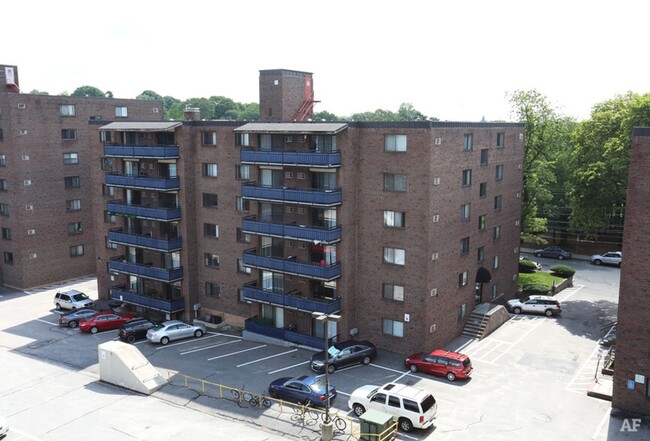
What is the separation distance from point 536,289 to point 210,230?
32192 millimetres

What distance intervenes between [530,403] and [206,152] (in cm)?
3192

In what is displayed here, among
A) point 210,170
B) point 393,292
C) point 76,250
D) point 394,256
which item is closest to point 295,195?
point 394,256

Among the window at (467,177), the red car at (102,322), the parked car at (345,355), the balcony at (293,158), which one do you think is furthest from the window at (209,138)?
the window at (467,177)

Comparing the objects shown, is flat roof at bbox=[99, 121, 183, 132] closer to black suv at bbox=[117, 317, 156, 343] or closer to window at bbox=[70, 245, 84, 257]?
black suv at bbox=[117, 317, 156, 343]

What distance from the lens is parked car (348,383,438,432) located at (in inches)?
1246

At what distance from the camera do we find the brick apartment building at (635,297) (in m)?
31.9

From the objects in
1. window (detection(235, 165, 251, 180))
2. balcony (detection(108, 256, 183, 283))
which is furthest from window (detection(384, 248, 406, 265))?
balcony (detection(108, 256, 183, 283))

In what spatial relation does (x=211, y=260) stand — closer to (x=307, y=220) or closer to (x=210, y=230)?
(x=210, y=230)

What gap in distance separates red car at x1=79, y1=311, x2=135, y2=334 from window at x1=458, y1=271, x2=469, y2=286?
29044mm

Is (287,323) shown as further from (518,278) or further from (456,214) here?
(518,278)

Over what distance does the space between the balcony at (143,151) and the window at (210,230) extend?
21.8ft

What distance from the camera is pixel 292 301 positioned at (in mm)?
44625

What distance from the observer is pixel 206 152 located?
1966 inches

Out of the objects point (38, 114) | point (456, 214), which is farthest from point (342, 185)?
point (38, 114)
